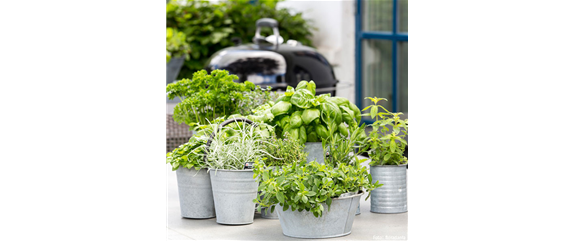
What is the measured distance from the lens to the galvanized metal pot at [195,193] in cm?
229

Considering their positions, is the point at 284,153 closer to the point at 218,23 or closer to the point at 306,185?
the point at 306,185

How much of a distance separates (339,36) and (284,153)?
519 centimetres

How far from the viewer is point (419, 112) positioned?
4.00ft

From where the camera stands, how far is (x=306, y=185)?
6.29ft

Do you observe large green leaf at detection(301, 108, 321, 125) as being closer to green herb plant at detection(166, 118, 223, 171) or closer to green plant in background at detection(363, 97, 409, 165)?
green plant in background at detection(363, 97, 409, 165)

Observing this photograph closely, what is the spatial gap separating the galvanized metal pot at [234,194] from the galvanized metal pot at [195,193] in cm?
9

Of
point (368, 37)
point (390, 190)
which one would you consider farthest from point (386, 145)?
point (368, 37)

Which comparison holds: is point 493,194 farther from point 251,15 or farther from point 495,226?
point 251,15

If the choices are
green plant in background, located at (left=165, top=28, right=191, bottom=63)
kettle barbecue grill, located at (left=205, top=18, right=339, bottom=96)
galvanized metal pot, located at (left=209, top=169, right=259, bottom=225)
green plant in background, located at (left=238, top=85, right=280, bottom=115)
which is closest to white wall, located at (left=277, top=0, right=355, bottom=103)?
green plant in background, located at (left=165, top=28, right=191, bottom=63)

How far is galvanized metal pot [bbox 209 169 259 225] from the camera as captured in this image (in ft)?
7.02
